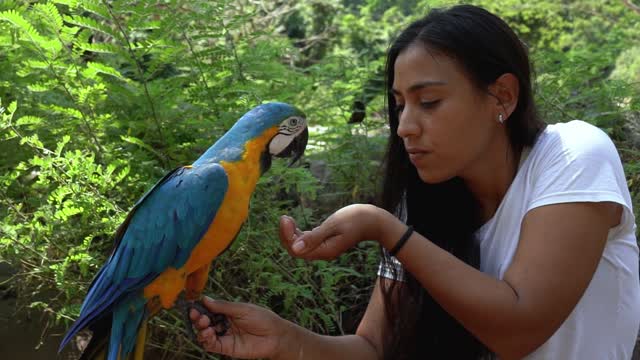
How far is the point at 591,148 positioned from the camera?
1045mm

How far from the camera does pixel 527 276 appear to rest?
3.22 feet

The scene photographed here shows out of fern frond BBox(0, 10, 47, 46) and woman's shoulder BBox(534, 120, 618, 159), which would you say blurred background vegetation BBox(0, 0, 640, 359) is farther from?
woman's shoulder BBox(534, 120, 618, 159)

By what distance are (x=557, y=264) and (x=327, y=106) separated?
1.34 meters

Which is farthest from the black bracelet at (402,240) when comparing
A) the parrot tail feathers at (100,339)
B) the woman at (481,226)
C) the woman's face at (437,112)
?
the parrot tail feathers at (100,339)

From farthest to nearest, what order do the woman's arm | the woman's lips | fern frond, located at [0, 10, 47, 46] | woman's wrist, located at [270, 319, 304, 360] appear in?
1. fern frond, located at [0, 10, 47, 46]
2. woman's wrist, located at [270, 319, 304, 360]
3. the woman's lips
4. the woman's arm

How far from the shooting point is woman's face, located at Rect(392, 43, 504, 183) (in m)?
1.05

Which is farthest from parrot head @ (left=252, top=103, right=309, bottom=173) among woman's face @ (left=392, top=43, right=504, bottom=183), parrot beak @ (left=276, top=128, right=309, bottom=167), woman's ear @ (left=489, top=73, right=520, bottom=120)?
woman's ear @ (left=489, top=73, right=520, bottom=120)

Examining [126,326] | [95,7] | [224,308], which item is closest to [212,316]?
[224,308]

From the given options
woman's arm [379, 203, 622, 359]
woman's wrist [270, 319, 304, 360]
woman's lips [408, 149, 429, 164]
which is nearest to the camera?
woman's arm [379, 203, 622, 359]

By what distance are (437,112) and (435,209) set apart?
10.8 inches

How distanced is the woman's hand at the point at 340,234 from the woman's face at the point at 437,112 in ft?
0.43

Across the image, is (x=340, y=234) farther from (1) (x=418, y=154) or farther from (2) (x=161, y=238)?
(2) (x=161, y=238)

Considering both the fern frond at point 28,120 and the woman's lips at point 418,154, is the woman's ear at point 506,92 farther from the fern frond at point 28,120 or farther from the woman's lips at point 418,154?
the fern frond at point 28,120

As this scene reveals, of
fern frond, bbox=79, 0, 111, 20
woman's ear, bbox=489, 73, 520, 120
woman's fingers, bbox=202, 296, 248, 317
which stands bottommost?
woman's fingers, bbox=202, 296, 248, 317
